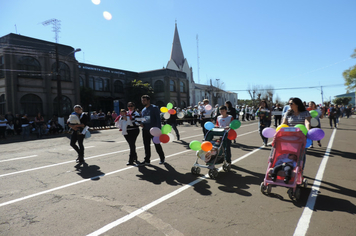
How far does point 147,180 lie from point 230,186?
179 cm

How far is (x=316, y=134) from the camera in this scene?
4492 mm

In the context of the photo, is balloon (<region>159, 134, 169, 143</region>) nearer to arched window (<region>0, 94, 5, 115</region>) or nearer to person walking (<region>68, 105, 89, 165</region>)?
person walking (<region>68, 105, 89, 165</region>)

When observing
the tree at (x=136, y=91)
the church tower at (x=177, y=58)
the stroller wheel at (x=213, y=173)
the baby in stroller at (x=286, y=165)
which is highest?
the church tower at (x=177, y=58)

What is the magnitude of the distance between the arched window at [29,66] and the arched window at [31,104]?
88.9 inches

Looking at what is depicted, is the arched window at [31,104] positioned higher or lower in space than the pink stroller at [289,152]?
higher

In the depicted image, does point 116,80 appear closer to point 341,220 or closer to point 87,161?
point 87,161

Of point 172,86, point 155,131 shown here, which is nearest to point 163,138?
point 155,131

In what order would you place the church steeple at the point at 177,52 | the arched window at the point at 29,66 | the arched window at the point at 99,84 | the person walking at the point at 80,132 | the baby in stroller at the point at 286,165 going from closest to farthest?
the baby in stroller at the point at 286,165 < the person walking at the point at 80,132 < the arched window at the point at 29,66 < the arched window at the point at 99,84 < the church steeple at the point at 177,52

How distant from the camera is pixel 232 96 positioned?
10331cm

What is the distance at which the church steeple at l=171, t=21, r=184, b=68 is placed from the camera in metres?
62.0

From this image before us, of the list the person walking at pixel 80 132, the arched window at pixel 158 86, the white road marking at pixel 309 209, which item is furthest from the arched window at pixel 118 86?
the white road marking at pixel 309 209

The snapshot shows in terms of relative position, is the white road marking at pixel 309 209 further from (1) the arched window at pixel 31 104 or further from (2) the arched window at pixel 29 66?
(2) the arched window at pixel 29 66

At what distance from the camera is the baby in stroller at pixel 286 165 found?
395 centimetres

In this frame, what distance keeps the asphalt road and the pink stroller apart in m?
0.19
